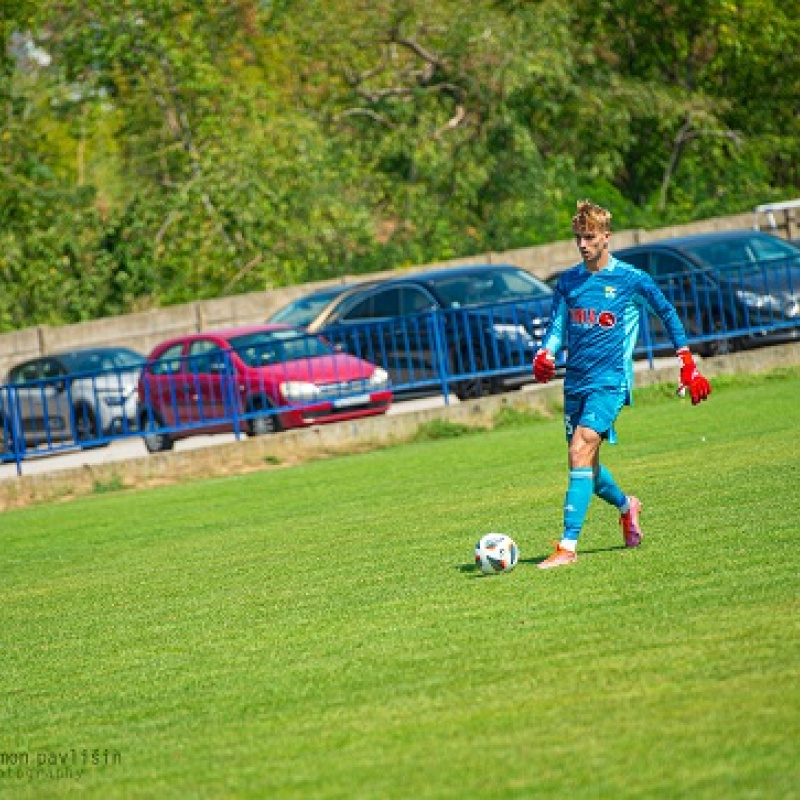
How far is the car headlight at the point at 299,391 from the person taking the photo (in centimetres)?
2430

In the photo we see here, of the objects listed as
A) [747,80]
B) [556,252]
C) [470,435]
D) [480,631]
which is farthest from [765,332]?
[747,80]

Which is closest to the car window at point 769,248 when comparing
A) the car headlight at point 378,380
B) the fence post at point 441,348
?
the fence post at point 441,348

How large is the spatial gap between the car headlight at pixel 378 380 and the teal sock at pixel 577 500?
13.6 metres

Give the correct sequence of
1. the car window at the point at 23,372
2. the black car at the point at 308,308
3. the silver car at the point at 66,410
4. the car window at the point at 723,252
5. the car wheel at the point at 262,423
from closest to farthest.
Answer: the silver car at the point at 66,410, the car wheel at the point at 262,423, the car window at the point at 723,252, the black car at the point at 308,308, the car window at the point at 23,372

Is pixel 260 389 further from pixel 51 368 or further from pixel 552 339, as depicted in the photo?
pixel 552 339

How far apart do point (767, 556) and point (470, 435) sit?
44.8 feet

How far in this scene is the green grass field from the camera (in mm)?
6336

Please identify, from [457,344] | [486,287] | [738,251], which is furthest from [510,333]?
[738,251]

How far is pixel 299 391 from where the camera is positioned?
2431 centimetres

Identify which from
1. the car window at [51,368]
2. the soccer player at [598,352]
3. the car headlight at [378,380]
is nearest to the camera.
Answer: the soccer player at [598,352]

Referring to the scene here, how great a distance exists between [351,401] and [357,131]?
81.8 ft

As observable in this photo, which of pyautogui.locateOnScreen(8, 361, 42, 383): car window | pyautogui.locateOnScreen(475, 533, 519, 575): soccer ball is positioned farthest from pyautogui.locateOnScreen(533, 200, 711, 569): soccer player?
pyautogui.locateOnScreen(8, 361, 42, 383): car window

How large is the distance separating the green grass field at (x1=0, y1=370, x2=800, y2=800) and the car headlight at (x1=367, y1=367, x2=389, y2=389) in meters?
8.32

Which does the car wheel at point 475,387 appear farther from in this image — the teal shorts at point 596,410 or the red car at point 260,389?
the teal shorts at point 596,410
